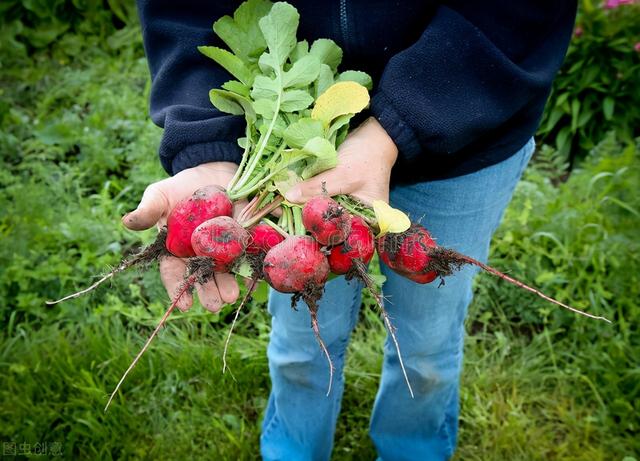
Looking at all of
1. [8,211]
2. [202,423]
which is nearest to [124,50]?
[8,211]

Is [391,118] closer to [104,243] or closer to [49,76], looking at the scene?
[104,243]

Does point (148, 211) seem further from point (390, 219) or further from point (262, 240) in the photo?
point (390, 219)

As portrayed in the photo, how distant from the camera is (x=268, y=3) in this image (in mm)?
1450

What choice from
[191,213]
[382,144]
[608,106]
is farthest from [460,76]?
[608,106]

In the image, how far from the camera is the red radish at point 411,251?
4.28ft

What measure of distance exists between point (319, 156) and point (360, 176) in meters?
0.10

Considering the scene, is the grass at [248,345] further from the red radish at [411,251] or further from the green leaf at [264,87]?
the green leaf at [264,87]

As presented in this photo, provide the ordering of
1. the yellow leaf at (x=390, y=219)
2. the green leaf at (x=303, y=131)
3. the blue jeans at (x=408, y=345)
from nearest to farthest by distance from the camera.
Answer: the yellow leaf at (x=390, y=219)
the green leaf at (x=303, y=131)
the blue jeans at (x=408, y=345)

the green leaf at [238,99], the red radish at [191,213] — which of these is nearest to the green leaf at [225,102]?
the green leaf at [238,99]

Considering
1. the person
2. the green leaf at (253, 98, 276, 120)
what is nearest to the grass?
the person

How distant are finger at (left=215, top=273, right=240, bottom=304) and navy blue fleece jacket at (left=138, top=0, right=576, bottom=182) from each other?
0.91 ft

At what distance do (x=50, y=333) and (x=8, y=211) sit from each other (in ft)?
2.40

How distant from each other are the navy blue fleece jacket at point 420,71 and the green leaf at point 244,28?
88 mm

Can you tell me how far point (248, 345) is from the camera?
246 centimetres
